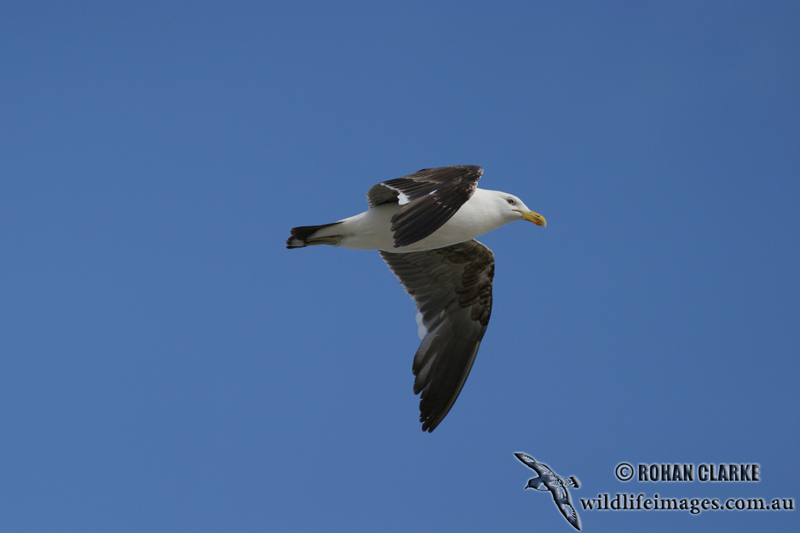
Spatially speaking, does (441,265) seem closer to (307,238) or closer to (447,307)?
(447,307)

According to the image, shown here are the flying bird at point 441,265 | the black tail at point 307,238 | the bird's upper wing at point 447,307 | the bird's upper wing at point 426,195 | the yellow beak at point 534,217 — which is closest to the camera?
the bird's upper wing at point 426,195

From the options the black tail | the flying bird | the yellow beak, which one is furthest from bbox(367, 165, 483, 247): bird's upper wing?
the yellow beak

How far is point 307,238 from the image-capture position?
1030 centimetres

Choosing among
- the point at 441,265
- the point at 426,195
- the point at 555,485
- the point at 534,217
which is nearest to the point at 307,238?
the point at 426,195

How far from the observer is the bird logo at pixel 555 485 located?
1127 centimetres

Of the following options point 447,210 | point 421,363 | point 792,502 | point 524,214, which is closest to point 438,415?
point 421,363

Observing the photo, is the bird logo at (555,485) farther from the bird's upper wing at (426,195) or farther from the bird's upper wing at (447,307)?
the bird's upper wing at (426,195)

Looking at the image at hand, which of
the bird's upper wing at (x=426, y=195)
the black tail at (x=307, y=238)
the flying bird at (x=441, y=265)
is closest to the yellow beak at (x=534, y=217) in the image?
the flying bird at (x=441, y=265)

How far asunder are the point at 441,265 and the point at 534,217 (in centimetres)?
181

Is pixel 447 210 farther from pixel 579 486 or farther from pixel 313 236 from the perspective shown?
pixel 579 486

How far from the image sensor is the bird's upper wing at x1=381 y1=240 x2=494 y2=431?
37.9ft

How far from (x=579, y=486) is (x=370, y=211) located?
15.1 feet

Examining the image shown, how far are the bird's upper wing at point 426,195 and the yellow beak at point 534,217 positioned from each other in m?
1.17

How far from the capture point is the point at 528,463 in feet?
38.3
